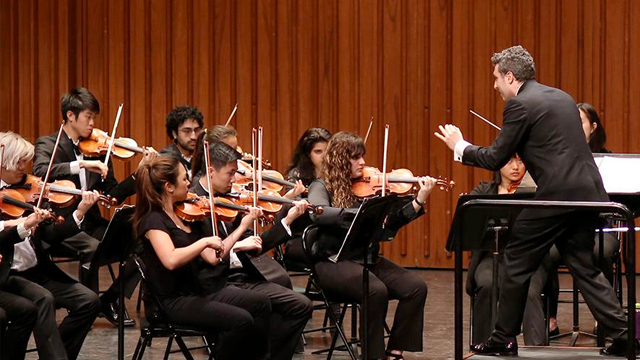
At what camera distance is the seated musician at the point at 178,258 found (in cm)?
464

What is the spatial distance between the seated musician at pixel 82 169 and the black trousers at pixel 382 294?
50.3 inches

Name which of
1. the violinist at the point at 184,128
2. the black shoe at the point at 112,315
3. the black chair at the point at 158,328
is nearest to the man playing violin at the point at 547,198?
the black chair at the point at 158,328

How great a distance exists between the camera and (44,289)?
4.98 m

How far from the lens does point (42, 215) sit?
4719 millimetres

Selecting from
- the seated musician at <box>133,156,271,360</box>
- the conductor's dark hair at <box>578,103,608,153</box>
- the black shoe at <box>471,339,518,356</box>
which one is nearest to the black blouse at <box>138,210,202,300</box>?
the seated musician at <box>133,156,271,360</box>

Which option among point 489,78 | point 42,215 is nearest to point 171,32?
point 489,78

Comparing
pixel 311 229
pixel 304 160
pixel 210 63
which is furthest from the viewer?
pixel 210 63

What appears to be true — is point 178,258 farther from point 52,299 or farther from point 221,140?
point 221,140

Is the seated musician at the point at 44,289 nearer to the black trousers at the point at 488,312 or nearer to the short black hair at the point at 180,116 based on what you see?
the short black hair at the point at 180,116

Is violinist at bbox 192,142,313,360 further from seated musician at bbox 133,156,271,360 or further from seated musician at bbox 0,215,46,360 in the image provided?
seated musician at bbox 0,215,46,360

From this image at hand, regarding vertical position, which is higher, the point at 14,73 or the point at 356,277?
the point at 14,73

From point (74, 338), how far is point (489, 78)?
14.2ft

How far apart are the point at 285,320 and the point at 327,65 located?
381 cm

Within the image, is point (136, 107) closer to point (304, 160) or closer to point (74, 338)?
point (304, 160)
